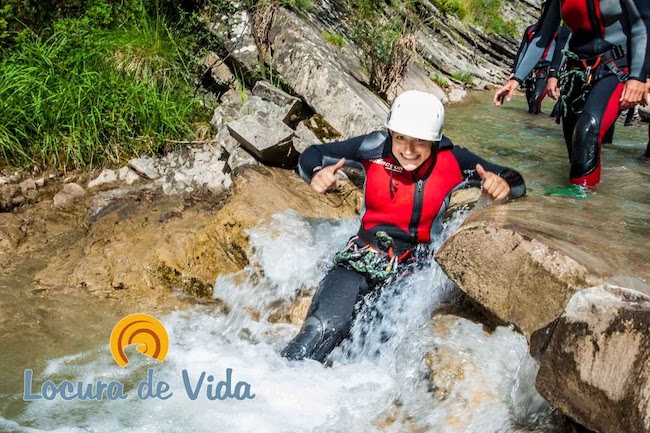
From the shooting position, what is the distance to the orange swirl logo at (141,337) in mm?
3241

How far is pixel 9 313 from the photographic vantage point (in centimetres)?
360

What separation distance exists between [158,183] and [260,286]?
1.59 metres

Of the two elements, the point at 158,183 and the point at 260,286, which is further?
the point at 158,183

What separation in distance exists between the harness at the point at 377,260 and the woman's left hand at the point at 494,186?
564mm

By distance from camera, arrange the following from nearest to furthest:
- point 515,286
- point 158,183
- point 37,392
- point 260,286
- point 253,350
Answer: point 515,286
point 37,392
point 253,350
point 260,286
point 158,183

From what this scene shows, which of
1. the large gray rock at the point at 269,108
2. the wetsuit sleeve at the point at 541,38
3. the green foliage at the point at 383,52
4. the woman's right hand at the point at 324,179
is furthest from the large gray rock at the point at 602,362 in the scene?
the green foliage at the point at 383,52

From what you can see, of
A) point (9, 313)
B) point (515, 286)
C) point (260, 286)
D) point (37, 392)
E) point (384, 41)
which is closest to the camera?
point (515, 286)

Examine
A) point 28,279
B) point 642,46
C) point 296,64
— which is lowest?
point 28,279

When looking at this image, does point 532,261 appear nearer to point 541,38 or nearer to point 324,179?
point 324,179

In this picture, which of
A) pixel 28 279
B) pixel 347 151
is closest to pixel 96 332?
pixel 28 279

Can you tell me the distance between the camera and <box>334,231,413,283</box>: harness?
11.0ft

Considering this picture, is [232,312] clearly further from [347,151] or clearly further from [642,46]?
[642,46]

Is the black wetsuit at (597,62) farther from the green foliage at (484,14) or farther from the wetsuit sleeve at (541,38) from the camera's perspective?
the green foliage at (484,14)

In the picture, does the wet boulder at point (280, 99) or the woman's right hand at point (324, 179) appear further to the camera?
the wet boulder at point (280, 99)
